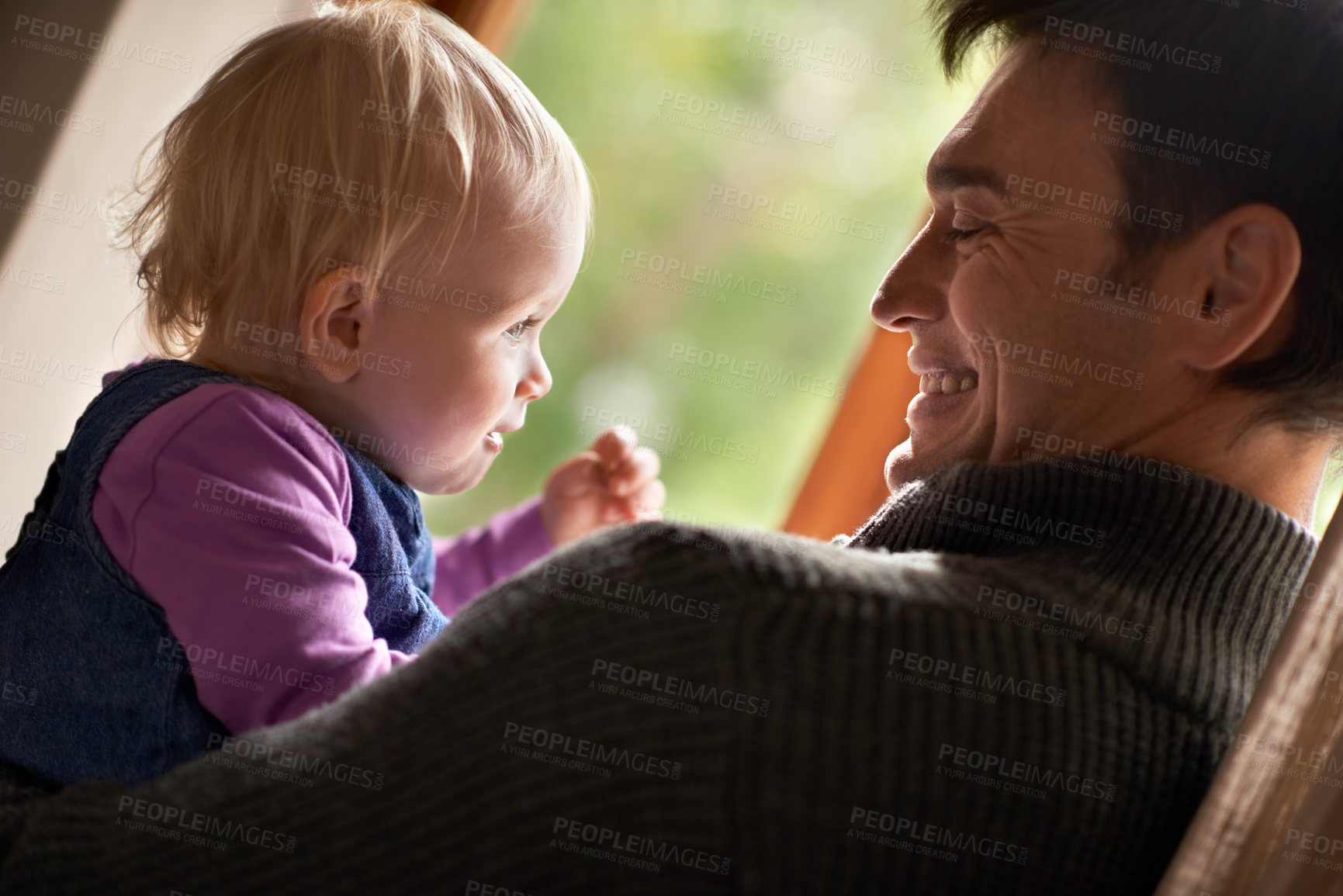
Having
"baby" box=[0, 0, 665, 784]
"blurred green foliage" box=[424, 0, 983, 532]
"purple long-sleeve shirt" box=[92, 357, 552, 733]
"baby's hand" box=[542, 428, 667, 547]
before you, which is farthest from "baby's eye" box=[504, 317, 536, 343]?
"blurred green foliage" box=[424, 0, 983, 532]

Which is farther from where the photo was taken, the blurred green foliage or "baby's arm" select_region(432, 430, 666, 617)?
the blurred green foliage

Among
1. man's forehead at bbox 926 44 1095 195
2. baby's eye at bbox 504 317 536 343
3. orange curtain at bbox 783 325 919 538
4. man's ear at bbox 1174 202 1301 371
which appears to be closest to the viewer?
man's ear at bbox 1174 202 1301 371

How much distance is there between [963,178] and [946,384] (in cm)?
21

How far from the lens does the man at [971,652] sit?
2.31 feet

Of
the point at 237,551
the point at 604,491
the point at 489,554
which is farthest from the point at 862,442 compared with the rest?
the point at 237,551

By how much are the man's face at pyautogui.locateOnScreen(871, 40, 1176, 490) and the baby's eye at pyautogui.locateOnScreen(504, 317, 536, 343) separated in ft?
1.58

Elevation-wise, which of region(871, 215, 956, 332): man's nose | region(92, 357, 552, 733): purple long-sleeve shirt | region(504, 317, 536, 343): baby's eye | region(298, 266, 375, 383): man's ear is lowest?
region(92, 357, 552, 733): purple long-sleeve shirt

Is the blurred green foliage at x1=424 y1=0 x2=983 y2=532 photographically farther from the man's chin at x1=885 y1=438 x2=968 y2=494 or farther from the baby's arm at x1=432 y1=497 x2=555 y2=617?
the man's chin at x1=885 y1=438 x2=968 y2=494

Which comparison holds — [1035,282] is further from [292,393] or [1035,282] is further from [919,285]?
[292,393]

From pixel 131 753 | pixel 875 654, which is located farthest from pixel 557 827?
pixel 131 753

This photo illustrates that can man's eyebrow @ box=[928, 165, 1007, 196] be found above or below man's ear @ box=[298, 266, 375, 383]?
above

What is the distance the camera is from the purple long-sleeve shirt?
37.9 inches

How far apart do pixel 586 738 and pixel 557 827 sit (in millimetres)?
58

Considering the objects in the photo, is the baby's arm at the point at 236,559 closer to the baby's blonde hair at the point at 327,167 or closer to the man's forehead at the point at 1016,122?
the baby's blonde hair at the point at 327,167
